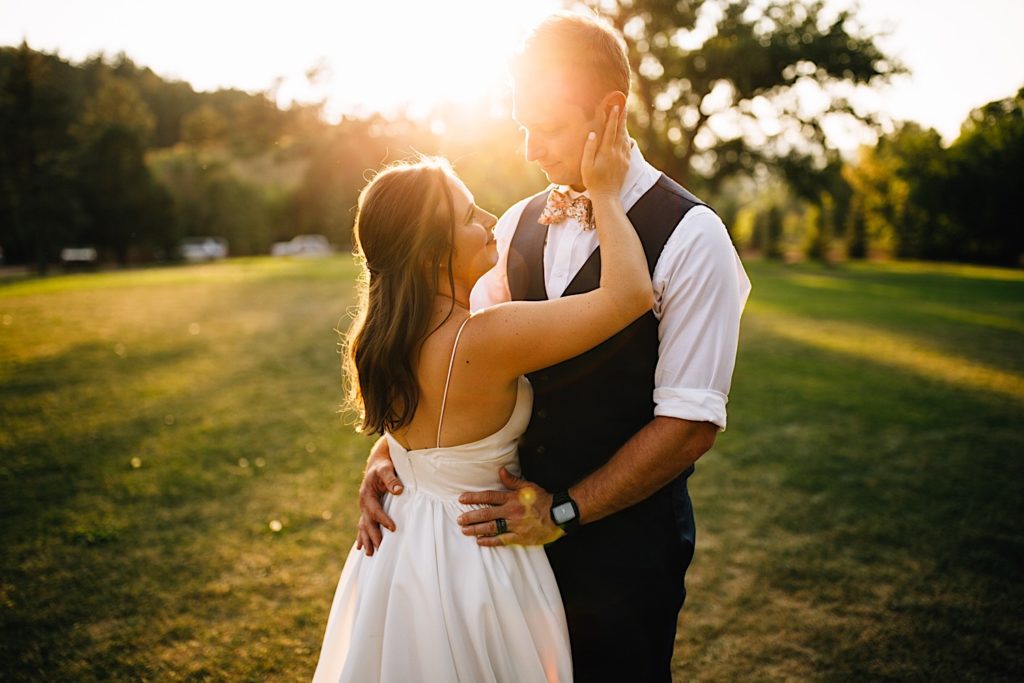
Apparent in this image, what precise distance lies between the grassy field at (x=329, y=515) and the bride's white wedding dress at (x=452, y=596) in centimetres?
183

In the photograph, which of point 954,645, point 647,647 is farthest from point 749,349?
point 647,647

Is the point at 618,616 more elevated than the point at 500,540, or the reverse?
the point at 500,540

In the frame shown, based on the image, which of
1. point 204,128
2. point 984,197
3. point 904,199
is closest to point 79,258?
point 204,128

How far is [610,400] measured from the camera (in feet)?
7.06

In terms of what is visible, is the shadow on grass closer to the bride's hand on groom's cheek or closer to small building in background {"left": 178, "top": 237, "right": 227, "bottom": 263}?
the bride's hand on groom's cheek

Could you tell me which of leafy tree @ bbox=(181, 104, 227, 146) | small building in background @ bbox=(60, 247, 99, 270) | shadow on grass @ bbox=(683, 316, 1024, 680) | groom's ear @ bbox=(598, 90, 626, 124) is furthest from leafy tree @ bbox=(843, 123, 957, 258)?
small building in background @ bbox=(60, 247, 99, 270)

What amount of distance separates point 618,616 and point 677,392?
0.86m

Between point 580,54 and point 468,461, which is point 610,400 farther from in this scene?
point 580,54

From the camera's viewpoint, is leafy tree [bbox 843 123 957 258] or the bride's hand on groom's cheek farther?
leafy tree [bbox 843 123 957 258]

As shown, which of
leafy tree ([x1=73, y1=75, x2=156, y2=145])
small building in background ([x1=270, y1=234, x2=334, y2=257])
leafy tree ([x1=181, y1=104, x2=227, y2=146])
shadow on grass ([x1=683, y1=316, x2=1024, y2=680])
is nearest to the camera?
shadow on grass ([x1=683, y1=316, x2=1024, y2=680])

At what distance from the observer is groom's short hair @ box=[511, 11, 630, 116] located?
2.05 m

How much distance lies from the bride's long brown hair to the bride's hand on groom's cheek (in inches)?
15.4

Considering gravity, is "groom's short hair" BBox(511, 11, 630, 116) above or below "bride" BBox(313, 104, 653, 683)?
above

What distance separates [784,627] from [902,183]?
174 feet
